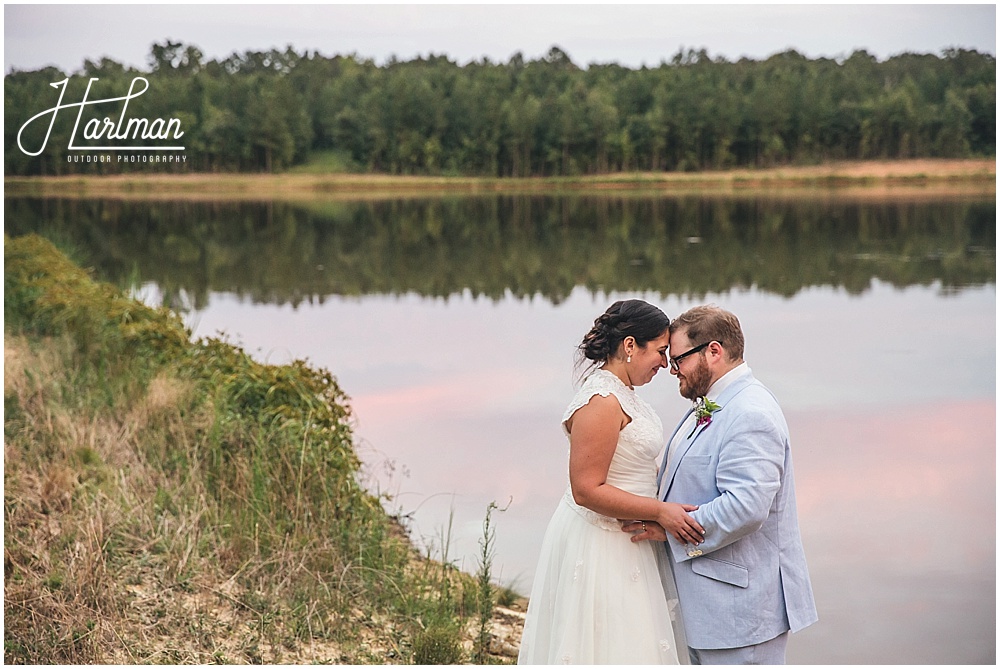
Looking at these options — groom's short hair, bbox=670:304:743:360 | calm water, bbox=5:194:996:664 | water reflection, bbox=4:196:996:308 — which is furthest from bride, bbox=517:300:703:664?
water reflection, bbox=4:196:996:308

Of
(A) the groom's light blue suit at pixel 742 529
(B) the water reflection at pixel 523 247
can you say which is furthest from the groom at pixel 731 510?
(B) the water reflection at pixel 523 247

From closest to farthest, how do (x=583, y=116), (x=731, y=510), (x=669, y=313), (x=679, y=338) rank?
(x=731, y=510) < (x=679, y=338) < (x=669, y=313) < (x=583, y=116)

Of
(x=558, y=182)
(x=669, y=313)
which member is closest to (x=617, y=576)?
(x=669, y=313)

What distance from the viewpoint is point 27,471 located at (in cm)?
604

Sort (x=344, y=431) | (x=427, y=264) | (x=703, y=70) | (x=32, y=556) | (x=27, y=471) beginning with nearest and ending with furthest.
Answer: (x=32, y=556) → (x=27, y=471) → (x=344, y=431) → (x=427, y=264) → (x=703, y=70)

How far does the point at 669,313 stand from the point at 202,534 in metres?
13.7

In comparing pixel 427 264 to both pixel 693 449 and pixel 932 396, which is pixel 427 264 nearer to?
pixel 932 396

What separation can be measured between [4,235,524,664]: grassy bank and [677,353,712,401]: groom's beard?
7.12ft

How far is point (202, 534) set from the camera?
217 inches

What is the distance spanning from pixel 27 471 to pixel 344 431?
214 centimetres

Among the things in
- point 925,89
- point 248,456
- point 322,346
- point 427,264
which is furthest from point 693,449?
point 925,89

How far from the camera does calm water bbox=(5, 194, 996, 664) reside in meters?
7.91

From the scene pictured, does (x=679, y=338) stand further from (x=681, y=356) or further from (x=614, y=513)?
(x=614, y=513)

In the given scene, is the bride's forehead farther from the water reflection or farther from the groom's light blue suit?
the water reflection
